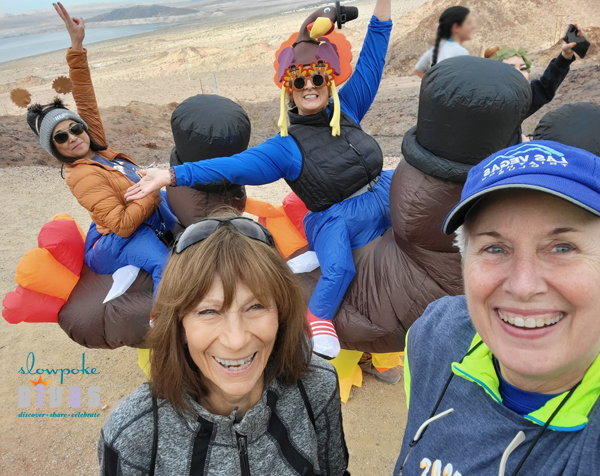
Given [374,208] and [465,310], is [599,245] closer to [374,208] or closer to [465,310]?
[465,310]

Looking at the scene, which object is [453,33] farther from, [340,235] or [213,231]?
[213,231]

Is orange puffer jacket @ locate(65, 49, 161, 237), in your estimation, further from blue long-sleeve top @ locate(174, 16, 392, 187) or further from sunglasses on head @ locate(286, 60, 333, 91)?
sunglasses on head @ locate(286, 60, 333, 91)

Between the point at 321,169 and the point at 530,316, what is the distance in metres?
1.67

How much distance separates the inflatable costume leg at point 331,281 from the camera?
244cm

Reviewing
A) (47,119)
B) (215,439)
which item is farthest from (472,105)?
(47,119)

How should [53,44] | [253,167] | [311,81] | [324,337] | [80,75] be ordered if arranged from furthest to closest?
[53,44] → [80,75] → [311,81] → [253,167] → [324,337]

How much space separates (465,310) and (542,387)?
0.39 meters

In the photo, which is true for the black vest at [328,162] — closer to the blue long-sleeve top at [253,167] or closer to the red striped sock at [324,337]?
the blue long-sleeve top at [253,167]

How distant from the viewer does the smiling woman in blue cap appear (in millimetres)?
961

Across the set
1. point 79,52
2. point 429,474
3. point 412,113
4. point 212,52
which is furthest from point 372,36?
point 212,52

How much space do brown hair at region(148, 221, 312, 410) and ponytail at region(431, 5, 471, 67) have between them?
2267mm

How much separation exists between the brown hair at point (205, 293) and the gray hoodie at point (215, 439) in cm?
6

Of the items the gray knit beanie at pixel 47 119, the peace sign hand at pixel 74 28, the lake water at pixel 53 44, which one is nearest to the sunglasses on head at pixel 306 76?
the gray knit beanie at pixel 47 119

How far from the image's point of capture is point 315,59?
266 centimetres
